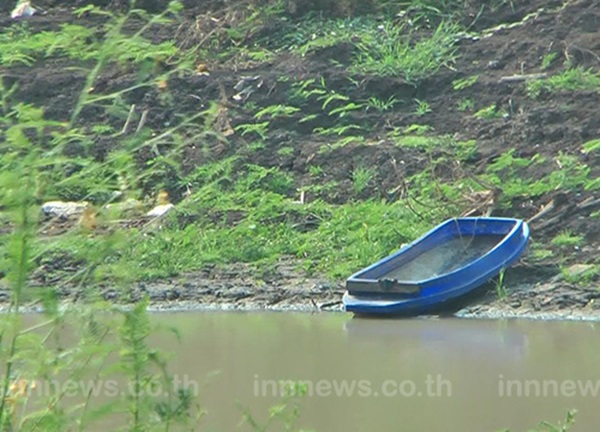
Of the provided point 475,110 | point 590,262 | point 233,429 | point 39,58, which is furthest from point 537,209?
point 39,58

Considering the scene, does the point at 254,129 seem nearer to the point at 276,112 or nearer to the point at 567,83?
the point at 276,112

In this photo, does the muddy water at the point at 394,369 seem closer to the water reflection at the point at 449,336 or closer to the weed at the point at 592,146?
the water reflection at the point at 449,336

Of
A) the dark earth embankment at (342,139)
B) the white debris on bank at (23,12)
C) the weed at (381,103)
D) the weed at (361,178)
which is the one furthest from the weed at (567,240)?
the white debris on bank at (23,12)

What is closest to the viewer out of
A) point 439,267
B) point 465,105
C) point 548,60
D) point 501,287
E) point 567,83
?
point 501,287

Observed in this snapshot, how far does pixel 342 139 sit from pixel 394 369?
17.6 feet

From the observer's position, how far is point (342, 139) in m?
14.9

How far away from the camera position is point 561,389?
9.05 metres

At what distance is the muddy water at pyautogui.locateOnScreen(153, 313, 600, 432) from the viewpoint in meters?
8.55

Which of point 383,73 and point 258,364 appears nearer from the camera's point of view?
point 258,364

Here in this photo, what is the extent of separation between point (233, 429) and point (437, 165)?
624 centimetres

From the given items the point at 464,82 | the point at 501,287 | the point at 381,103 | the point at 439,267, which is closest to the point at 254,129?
the point at 381,103

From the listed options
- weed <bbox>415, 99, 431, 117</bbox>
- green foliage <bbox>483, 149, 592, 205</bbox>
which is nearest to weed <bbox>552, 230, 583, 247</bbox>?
green foliage <bbox>483, 149, 592, 205</bbox>

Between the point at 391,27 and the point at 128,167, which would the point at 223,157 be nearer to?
the point at 391,27

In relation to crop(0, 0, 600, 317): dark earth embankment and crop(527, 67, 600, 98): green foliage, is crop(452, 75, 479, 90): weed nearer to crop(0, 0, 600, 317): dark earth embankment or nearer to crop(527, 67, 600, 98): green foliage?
→ crop(0, 0, 600, 317): dark earth embankment
